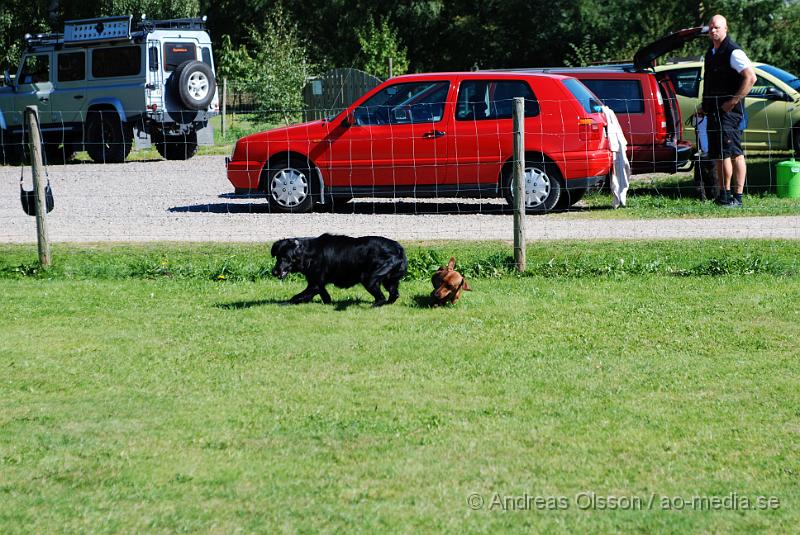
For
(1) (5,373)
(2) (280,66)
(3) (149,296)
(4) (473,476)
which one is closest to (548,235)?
(3) (149,296)

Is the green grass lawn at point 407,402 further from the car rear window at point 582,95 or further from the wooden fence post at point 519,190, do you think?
the car rear window at point 582,95

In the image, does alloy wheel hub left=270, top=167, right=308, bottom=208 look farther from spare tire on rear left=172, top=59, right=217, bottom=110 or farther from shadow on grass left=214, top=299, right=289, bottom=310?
spare tire on rear left=172, top=59, right=217, bottom=110

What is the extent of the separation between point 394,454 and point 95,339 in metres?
3.35

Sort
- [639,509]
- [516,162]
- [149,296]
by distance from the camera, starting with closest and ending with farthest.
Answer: [639,509], [149,296], [516,162]

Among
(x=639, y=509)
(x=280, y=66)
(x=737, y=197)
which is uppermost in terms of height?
(x=280, y=66)

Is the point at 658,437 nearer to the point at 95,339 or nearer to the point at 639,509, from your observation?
the point at 639,509

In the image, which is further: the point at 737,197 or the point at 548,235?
the point at 737,197

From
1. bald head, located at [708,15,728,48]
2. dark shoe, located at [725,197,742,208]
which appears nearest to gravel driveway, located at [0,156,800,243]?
dark shoe, located at [725,197,742,208]

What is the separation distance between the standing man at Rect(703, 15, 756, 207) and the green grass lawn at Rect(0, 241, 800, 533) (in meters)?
3.43

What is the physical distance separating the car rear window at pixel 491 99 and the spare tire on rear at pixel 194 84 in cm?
1150

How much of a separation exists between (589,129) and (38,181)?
21.3ft

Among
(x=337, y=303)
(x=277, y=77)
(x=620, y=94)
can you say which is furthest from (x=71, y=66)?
(x=337, y=303)

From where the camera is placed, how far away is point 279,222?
14.0 m

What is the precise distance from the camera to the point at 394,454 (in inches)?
205
